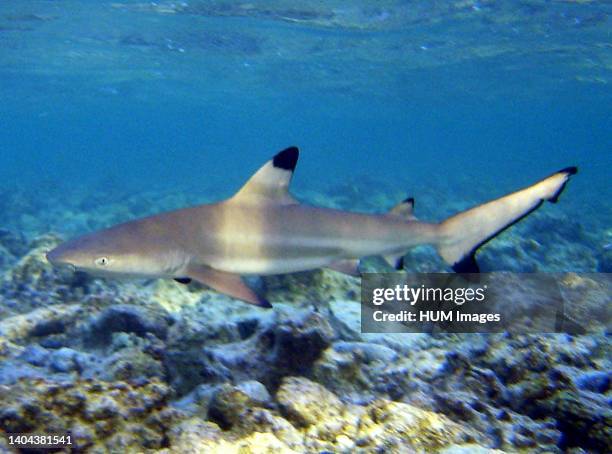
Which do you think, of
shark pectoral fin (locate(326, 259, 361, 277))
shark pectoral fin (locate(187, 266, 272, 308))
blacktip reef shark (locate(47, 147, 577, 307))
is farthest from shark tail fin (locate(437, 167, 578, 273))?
shark pectoral fin (locate(187, 266, 272, 308))

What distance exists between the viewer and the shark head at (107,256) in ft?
12.5

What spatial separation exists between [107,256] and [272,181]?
1.61m

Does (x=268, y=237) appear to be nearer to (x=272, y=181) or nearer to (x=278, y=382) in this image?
(x=272, y=181)

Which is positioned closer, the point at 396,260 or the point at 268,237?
the point at 268,237

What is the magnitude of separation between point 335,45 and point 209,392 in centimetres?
2728

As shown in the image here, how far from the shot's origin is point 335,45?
27984 mm

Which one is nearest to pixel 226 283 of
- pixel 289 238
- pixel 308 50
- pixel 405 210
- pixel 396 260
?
pixel 289 238

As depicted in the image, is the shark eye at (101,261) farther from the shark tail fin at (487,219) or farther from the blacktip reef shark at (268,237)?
the shark tail fin at (487,219)

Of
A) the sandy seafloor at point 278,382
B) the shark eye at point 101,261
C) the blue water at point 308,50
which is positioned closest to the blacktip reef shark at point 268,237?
the shark eye at point 101,261

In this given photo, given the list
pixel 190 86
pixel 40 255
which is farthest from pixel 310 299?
pixel 190 86

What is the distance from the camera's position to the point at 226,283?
4.06 m

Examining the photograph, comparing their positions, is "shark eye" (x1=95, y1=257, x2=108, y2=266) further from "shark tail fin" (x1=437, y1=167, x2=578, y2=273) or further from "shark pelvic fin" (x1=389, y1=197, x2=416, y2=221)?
"shark tail fin" (x1=437, y1=167, x2=578, y2=273)

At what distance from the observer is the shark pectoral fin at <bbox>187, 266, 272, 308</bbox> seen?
3.86 m

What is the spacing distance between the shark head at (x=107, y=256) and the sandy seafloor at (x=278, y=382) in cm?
62
